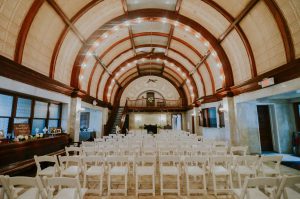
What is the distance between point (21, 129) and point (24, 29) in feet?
11.7

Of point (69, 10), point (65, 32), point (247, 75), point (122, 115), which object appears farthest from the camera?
point (122, 115)

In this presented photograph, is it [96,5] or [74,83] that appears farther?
[74,83]

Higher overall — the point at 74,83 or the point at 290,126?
the point at 74,83

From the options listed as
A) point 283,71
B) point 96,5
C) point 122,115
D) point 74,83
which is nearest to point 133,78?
point 122,115

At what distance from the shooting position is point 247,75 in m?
7.98

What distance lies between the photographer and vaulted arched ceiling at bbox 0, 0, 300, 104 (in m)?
5.23

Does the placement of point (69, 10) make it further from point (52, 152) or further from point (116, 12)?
point (52, 152)

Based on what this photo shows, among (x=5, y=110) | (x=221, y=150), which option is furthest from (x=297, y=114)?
(x=5, y=110)

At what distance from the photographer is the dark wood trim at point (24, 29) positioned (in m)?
5.35

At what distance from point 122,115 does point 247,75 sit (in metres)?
13.1

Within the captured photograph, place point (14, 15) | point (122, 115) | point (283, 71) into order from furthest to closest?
point (122, 115)
point (283, 71)
point (14, 15)

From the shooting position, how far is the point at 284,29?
5180 millimetres

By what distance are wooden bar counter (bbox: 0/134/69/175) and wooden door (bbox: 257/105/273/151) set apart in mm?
11460

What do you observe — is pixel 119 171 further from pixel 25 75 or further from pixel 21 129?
pixel 25 75
